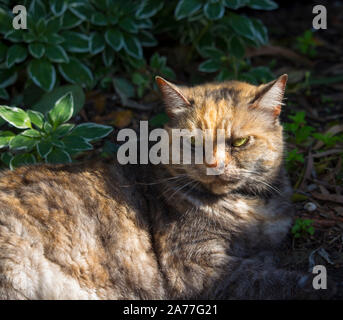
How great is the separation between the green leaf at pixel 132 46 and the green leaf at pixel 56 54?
0.63m

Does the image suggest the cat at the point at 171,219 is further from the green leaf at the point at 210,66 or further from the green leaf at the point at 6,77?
the green leaf at the point at 6,77

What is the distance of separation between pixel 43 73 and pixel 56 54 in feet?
0.63

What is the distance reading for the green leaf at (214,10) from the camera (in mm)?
3979

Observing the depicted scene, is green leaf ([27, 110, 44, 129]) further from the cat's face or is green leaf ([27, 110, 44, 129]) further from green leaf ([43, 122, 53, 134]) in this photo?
the cat's face

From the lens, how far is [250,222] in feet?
9.72

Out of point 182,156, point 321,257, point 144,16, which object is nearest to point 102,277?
point 182,156

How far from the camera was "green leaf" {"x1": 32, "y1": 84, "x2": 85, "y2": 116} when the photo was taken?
391 centimetres

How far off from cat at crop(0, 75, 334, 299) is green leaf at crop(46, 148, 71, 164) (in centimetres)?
24

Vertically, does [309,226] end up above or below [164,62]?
below

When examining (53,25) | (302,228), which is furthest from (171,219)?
(53,25)

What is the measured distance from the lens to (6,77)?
4113 mm

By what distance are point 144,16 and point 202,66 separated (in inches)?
27.2

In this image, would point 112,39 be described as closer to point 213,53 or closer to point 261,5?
point 213,53
